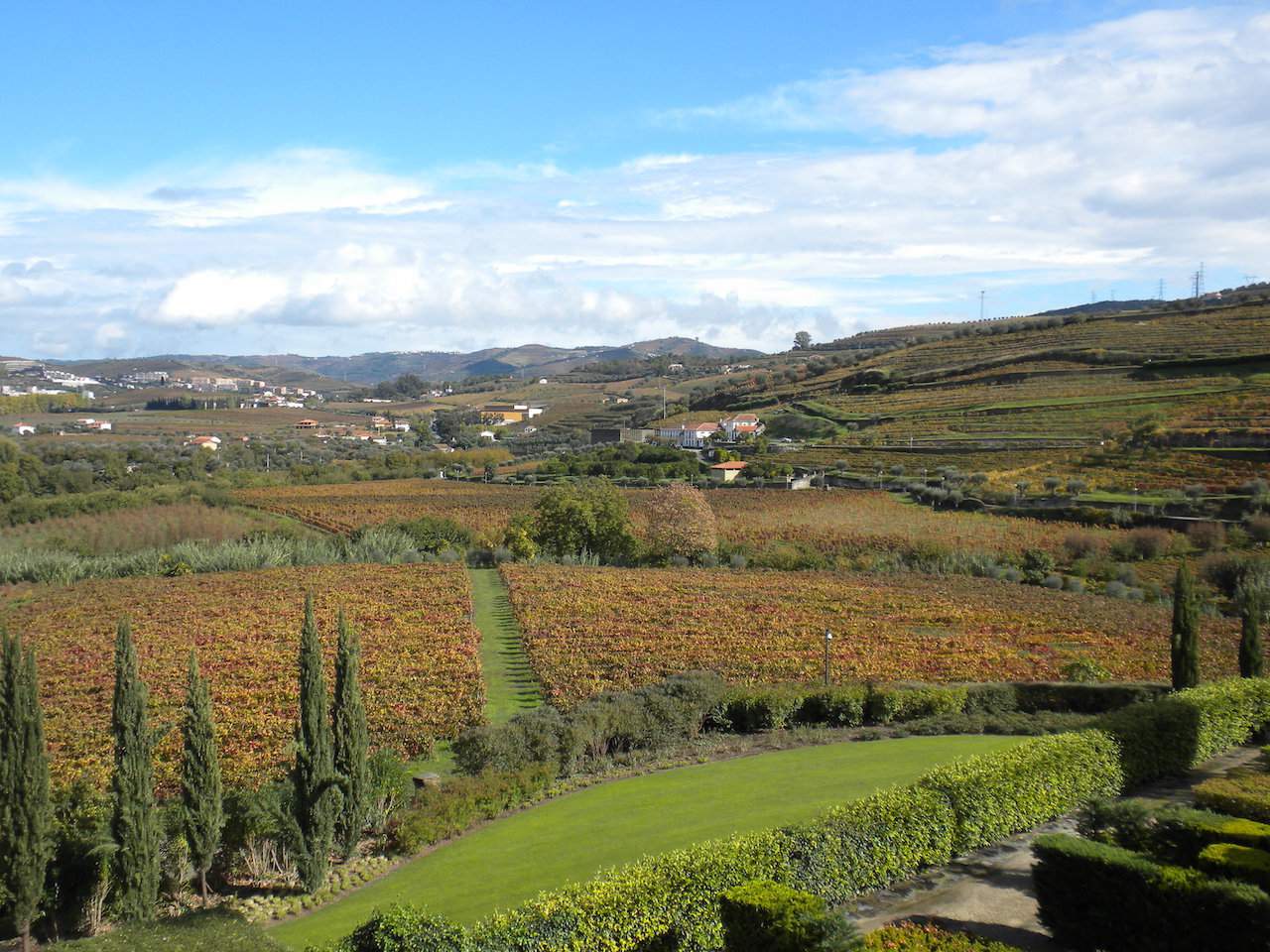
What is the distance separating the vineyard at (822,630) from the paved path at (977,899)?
1134cm

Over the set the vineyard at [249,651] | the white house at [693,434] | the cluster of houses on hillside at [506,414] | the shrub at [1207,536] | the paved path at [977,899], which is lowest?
the vineyard at [249,651]

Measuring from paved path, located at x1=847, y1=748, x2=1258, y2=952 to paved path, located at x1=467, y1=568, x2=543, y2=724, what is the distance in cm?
1151

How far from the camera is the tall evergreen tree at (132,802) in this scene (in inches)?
473

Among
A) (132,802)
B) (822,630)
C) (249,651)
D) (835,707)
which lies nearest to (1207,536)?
(822,630)

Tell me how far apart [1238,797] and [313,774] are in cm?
1179

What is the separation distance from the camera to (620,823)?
14.2 metres

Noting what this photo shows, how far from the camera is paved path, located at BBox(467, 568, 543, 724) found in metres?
22.4

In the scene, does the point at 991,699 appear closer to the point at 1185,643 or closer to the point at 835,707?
the point at 835,707

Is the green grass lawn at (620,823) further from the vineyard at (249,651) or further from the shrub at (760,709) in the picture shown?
the vineyard at (249,651)

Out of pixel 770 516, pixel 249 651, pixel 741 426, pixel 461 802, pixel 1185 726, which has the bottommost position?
pixel 249 651

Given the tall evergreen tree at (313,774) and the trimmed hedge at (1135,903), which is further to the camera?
the tall evergreen tree at (313,774)

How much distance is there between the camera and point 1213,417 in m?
56.9

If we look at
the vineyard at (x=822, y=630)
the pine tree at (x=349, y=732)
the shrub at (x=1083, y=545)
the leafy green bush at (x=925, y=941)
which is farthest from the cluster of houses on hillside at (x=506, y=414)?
the leafy green bush at (x=925, y=941)

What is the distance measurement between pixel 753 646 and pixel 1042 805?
46.9 ft
